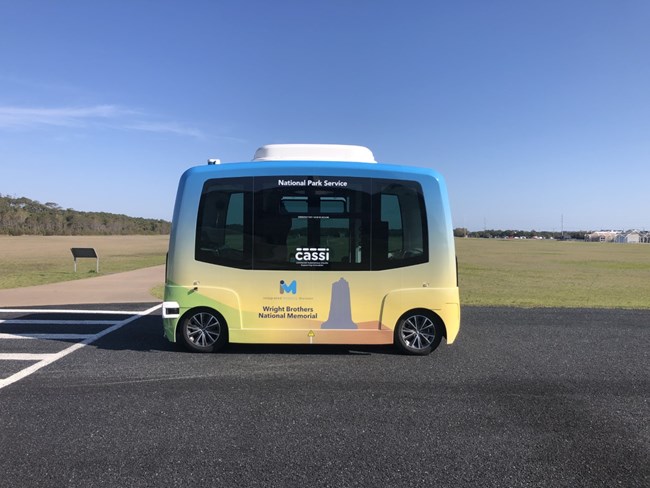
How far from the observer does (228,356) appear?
6.51 m

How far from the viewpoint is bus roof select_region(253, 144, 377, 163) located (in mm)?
6746

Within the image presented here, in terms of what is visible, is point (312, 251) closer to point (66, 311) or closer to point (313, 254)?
point (313, 254)

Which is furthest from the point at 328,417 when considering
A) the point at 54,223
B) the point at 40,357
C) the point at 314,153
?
the point at 54,223

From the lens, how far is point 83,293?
1262cm

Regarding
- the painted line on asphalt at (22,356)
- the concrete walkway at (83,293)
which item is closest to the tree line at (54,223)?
the concrete walkway at (83,293)

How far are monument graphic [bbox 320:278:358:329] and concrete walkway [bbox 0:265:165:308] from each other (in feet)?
23.1

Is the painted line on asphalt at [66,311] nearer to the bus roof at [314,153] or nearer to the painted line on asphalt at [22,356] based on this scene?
the painted line on asphalt at [22,356]

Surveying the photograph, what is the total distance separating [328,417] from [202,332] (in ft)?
9.78

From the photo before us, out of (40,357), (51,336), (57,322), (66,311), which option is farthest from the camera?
(66,311)

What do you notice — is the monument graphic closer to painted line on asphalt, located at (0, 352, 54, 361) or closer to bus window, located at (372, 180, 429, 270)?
bus window, located at (372, 180, 429, 270)

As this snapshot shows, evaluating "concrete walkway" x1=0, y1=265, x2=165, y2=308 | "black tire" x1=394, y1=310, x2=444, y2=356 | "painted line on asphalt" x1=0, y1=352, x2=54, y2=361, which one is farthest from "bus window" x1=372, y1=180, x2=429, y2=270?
"concrete walkway" x1=0, y1=265, x2=165, y2=308

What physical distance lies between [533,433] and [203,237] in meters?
4.68

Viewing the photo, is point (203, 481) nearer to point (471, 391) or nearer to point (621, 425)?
point (471, 391)

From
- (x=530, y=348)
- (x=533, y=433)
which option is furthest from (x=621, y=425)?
(x=530, y=348)
